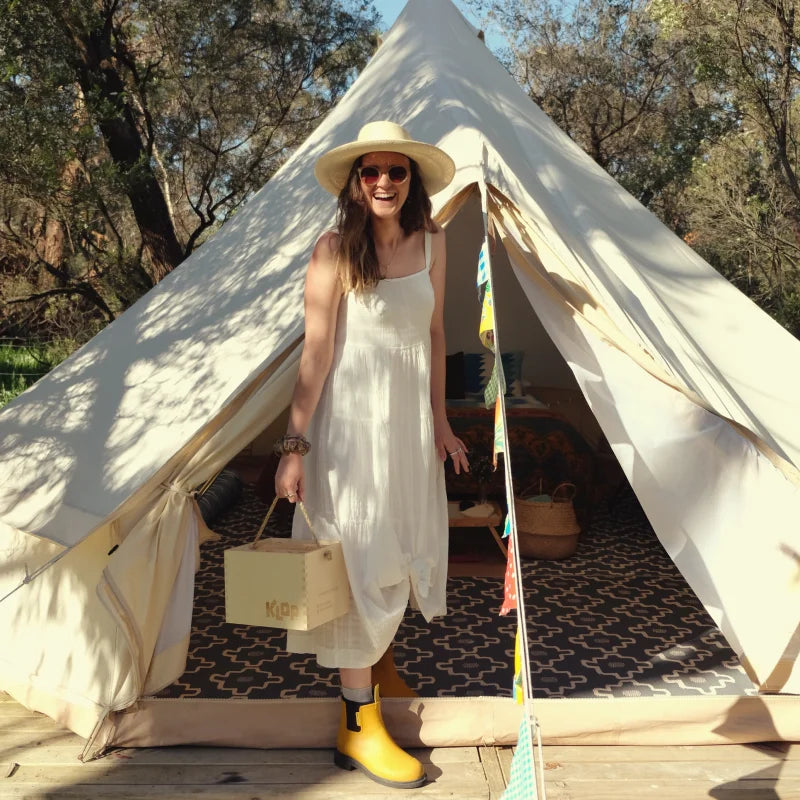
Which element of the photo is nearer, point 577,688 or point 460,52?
point 577,688

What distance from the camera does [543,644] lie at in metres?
3.14

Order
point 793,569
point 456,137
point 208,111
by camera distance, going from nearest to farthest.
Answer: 1. point 793,569
2. point 456,137
3. point 208,111

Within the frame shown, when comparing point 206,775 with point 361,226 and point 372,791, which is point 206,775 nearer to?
point 372,791

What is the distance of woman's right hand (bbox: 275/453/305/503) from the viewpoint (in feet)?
6.96

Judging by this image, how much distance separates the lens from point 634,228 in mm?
3359

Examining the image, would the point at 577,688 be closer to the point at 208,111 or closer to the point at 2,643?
the point at 2,643

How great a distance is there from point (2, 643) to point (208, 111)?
6480mm

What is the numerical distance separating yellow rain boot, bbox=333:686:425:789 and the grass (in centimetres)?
596

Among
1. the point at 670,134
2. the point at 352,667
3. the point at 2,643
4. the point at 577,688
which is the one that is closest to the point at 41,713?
the point at 2,643

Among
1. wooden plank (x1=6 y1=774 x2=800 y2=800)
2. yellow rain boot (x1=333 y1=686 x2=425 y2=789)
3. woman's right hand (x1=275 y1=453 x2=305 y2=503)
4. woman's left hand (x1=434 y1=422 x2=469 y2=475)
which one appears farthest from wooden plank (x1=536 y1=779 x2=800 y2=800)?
woman's right hand (x1=275 y1=453 x2=305 y2=503)

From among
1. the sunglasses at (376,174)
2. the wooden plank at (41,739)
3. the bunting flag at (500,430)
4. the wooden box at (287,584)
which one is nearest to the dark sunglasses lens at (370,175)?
the sunglasses at (376,174)

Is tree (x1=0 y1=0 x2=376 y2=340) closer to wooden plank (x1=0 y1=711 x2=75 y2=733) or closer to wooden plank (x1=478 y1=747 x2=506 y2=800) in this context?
wooden plank (x1=0 y1=711 x2=75 y2=733)

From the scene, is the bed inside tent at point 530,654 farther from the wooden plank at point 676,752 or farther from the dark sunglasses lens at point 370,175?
the dark sunglasses lens at point 370,175

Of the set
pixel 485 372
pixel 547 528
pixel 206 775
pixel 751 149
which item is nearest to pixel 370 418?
pixel 206 775
